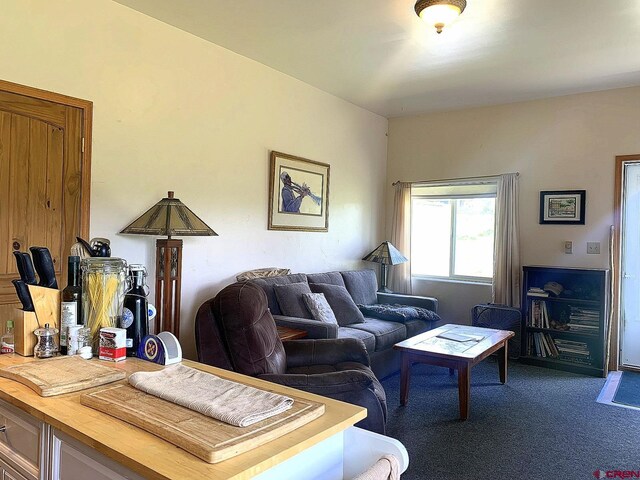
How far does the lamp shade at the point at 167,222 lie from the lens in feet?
9.91

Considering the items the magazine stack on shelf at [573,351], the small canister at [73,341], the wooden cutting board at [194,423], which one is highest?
the small canister at [73,341]

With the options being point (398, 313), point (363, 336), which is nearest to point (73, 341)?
point (363, 336)

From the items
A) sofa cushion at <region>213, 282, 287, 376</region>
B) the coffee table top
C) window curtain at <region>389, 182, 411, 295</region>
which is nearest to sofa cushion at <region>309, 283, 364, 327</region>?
the coffee table top

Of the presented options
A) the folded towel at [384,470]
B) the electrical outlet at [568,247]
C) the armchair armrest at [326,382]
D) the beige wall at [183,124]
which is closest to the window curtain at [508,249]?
the electrical outlet at [568,247]

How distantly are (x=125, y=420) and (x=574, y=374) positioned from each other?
4.52m

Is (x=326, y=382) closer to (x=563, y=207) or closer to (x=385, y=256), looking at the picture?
(x=385, y=256)

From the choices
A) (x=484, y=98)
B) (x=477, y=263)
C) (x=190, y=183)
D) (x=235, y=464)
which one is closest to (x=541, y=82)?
(x=484, y=98)

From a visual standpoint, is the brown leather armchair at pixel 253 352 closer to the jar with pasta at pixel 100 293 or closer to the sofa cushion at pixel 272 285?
the jar with pasta at pixel 100 293

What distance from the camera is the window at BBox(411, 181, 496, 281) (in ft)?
17.6

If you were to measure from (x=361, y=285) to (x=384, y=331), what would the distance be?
41.3 inches

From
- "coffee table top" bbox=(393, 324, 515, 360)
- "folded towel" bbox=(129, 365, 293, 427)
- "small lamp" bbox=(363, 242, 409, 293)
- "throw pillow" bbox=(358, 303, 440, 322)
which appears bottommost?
"coffee table top" bbox=(393, 324, 515, 360)

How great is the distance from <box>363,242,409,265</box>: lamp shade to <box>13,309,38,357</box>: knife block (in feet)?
13.7

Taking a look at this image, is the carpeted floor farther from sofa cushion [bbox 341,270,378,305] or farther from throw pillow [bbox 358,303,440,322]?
sofa cushion [bbox 341,270,378,305]

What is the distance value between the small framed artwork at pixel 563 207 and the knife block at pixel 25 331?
4.79m
